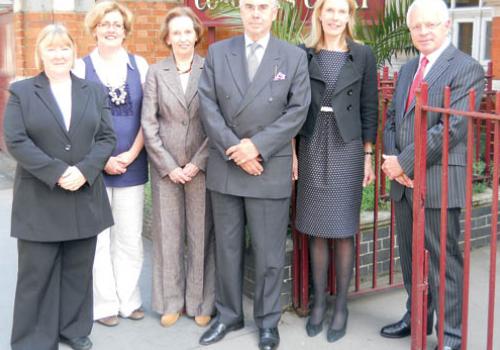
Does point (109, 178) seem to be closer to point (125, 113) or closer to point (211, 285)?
point (125, 113)

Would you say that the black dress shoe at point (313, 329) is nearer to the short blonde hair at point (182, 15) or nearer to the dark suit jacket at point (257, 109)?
the dark suit jacket at point (257, 109)

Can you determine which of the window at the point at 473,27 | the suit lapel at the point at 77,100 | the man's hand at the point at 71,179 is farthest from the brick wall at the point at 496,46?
the man's hand at the point at 71,179

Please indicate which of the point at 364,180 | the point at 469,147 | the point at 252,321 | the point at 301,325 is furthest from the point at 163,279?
the point at 469,147

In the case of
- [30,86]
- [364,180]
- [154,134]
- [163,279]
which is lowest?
[163,279]

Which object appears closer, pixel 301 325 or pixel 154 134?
pixel 154 134

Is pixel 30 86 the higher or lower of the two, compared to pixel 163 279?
higher

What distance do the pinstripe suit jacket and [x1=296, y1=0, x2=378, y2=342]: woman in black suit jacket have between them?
34 cm

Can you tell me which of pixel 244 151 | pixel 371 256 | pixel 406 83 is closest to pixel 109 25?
pixel 244 151

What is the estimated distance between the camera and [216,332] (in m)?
4.26

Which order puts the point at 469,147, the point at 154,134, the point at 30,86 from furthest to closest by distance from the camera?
the point at 154,134, the point at 30,86, the point at 469,147

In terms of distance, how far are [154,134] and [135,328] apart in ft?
4.16

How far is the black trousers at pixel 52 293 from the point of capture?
390 centimetres

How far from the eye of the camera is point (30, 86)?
3.78 meters

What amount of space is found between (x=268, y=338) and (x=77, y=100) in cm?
177
